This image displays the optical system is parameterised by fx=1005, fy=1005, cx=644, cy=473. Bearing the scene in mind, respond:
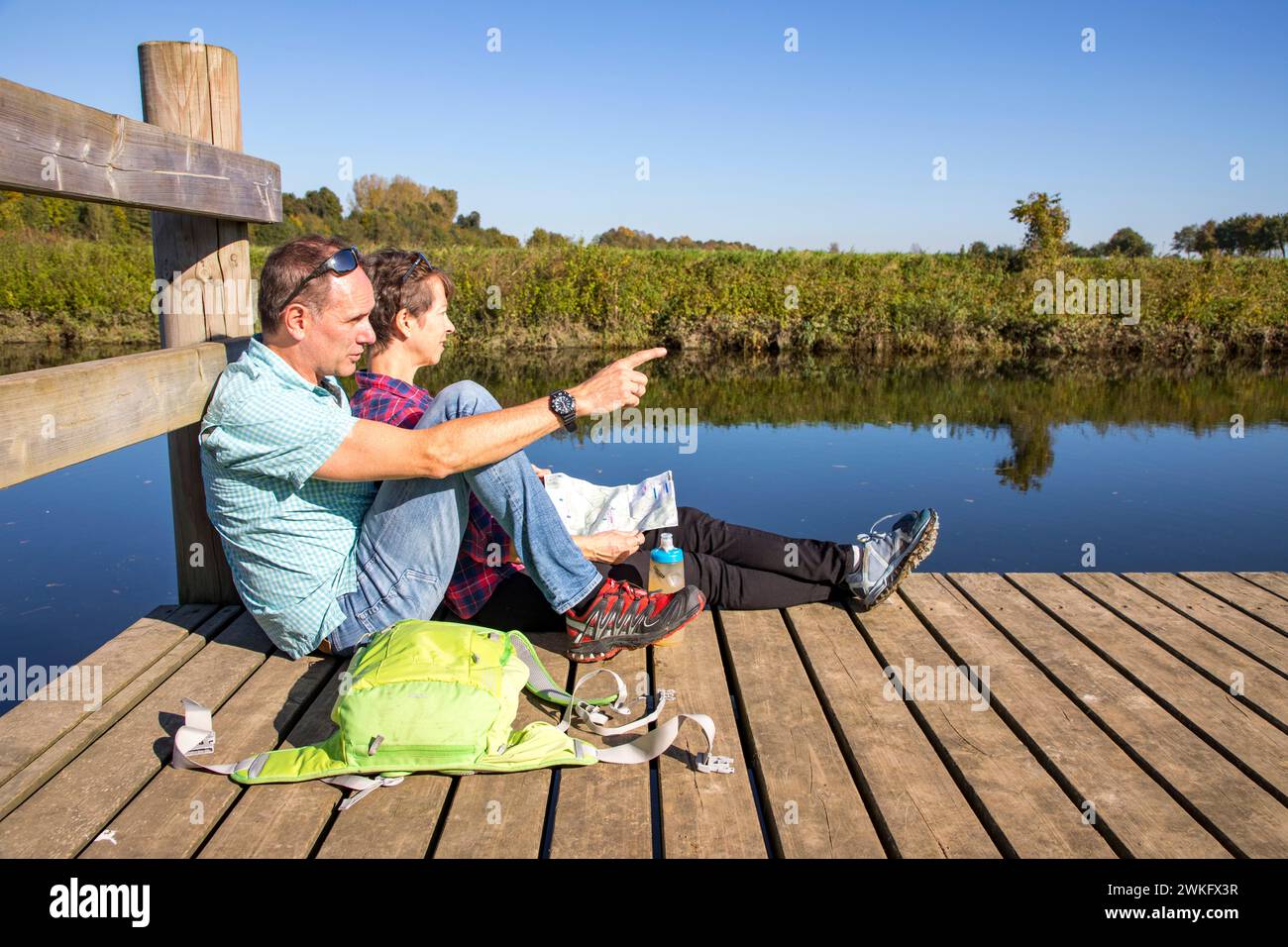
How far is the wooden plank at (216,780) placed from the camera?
1921mm

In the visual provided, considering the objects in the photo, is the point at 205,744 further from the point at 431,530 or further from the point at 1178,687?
the point at 1178,687

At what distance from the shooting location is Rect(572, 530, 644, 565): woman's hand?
3.07m

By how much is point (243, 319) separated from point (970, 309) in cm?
1570


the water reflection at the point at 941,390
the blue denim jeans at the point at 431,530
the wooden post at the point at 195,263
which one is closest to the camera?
the blue denim jeans at the point at 431,530

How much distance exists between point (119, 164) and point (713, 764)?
6.51ft

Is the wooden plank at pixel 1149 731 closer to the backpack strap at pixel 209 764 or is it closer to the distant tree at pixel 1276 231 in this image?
the backpack strap at pixel 209 764

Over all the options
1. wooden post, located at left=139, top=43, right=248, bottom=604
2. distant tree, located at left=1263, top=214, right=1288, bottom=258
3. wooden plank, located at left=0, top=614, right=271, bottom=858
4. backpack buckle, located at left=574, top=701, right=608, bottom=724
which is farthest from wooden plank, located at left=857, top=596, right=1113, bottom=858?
A: distant tree, located at left=1263, top=214, right=1288, bottom=258

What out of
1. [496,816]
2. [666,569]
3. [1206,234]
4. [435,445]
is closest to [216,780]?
[496,816]

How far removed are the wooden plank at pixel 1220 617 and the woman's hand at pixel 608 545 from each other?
1.85 m

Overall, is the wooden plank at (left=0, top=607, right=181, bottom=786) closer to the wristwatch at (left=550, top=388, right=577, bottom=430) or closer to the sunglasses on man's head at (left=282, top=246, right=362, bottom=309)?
the sunglasses on man's head at (left=282, top=246, right=362, bottom=309)

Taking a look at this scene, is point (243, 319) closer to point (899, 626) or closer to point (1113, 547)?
point (899, 626)

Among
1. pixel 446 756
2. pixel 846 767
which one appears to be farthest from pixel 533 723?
pixel 846 767

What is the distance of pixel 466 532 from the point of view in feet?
9.36

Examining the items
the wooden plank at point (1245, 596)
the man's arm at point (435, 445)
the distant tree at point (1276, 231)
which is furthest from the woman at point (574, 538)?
the distant tree at point (1276, 231)
